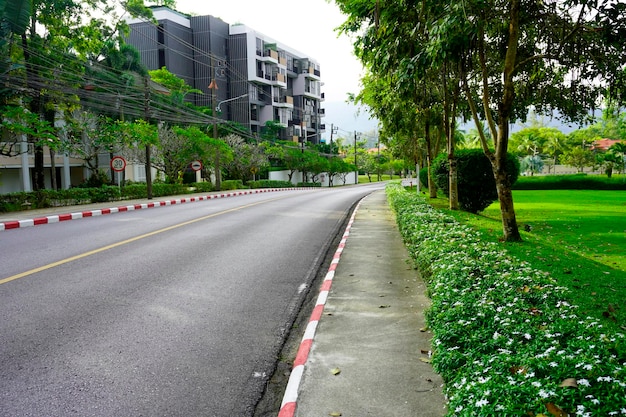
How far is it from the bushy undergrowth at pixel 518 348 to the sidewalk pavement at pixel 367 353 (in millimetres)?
391

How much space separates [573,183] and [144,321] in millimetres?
46853

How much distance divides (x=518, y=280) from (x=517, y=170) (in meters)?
13.9

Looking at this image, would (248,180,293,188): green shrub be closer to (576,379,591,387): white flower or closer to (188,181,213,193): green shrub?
(188,181,213,193): green shrub

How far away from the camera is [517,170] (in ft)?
58.4

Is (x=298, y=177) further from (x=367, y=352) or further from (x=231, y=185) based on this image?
(x=367, y=352)

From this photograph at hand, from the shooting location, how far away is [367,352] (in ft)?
15.8

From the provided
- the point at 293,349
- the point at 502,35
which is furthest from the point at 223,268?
the point at 502,35

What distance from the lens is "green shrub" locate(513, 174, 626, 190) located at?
141 ft

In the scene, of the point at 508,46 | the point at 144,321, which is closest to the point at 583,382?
the point at 144,321

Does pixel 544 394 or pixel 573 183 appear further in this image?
pixel 573 183

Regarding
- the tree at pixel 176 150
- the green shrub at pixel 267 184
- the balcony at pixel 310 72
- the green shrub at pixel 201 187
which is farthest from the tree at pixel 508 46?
the balcony at pixel 310 72

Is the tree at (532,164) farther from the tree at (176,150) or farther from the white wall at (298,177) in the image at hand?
the tree at (176,150)

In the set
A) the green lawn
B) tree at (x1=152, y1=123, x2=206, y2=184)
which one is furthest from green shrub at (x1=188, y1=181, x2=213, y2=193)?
the green lawn

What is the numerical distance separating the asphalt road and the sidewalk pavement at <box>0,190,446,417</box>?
0.42 metres
